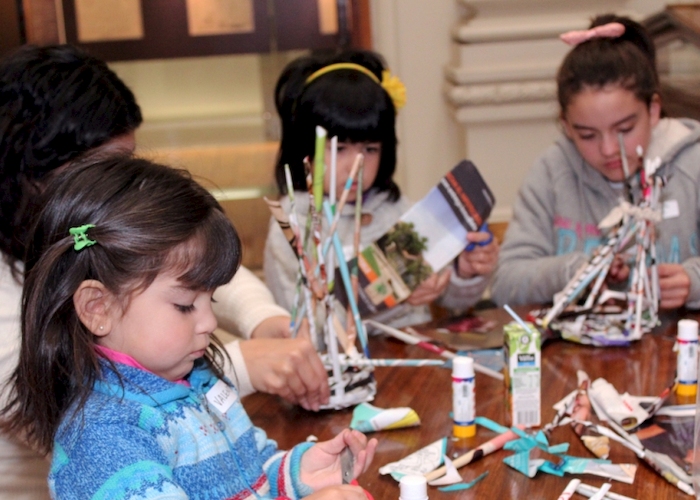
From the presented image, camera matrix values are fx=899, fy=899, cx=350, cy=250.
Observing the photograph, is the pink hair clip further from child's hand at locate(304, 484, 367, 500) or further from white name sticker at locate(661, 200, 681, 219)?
child's hand at locate(304, 484, 367, 500)

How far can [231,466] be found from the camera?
112 cm

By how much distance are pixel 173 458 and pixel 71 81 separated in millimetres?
684

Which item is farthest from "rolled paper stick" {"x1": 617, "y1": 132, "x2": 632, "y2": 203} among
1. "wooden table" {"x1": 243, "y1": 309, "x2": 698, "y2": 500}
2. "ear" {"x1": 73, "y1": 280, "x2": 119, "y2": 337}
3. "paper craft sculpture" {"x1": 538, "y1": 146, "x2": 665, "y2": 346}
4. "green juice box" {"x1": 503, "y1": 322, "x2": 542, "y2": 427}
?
"ear" {"x1": 73, "y1": 280, "x2": 119, "y2": 337}

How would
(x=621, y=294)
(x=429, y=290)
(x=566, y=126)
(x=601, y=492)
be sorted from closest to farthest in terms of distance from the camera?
1. (x=601, y=492)
2. (x=621, y=294)
3. (x=429, y=290)
4. (x=566, y=126)

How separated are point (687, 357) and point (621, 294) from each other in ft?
1.05

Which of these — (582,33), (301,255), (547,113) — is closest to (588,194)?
(582,33)

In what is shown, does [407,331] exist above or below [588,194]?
below

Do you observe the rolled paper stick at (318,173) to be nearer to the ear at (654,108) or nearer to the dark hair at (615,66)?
the dark hair at (615,66)

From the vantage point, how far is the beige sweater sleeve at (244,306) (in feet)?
5.50

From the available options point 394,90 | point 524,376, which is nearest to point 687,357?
point 524,376

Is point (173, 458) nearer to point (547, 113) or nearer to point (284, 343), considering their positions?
point (284, 343)

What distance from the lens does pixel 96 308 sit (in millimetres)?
1021

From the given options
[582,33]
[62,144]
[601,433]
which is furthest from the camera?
[582,33]

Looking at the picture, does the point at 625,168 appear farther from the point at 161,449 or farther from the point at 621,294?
the point at 161,449
